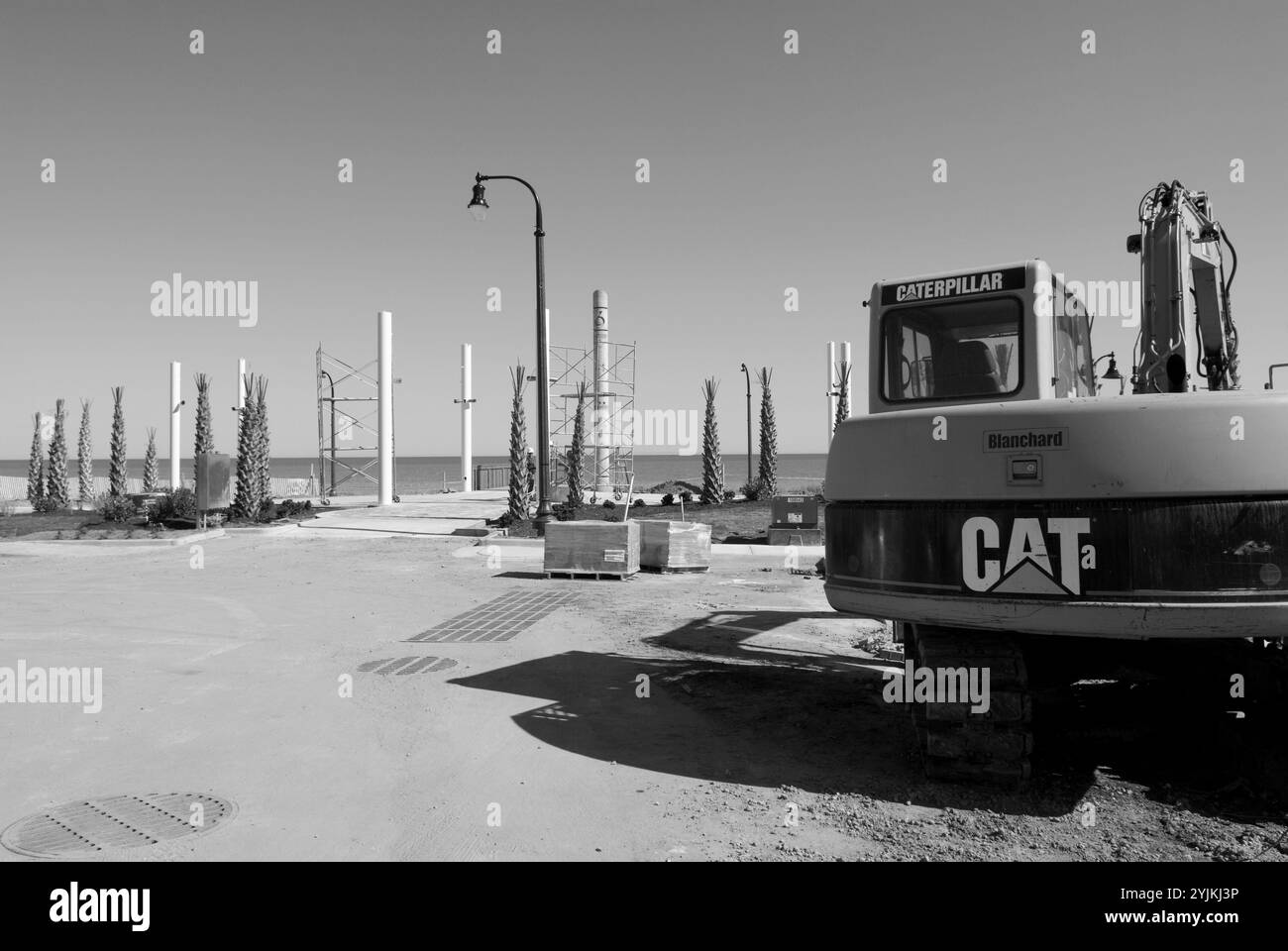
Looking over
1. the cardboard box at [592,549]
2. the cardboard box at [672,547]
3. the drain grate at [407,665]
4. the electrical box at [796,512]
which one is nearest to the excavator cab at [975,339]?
the drain grate at [407,665]

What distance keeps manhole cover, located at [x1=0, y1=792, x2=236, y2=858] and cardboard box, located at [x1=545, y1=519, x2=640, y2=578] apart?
10403mm

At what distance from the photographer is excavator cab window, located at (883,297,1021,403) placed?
19.5ft

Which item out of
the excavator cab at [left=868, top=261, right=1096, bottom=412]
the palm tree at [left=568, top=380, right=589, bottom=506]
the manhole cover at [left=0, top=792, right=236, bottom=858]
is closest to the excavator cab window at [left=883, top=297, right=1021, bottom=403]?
the excavator cab at [left=868, top=261, right=1096, bottom=412]

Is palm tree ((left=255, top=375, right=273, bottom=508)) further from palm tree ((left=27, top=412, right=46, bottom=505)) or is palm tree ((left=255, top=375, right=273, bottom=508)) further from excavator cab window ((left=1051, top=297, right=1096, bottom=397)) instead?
excavator cab window ((left=1051, top=297, right=1096, bottom=397))

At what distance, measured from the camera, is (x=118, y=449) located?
3119cm

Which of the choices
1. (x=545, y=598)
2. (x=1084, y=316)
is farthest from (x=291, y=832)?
(x=545, y=598)

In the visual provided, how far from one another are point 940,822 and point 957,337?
317 centimetres

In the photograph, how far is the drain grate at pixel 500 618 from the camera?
34.0 feet

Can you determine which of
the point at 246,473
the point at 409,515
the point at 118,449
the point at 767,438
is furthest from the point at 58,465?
the point at 767,438

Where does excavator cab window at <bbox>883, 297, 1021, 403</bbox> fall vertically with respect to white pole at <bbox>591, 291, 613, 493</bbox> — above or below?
below

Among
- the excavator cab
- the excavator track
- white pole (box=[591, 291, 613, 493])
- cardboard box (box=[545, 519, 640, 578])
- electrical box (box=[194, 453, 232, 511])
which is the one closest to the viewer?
A: the excavator track

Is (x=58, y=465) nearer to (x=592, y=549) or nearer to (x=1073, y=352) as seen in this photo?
(x=592, y=549)

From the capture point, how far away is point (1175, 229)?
20.1 ft

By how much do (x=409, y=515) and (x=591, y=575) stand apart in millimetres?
14417
